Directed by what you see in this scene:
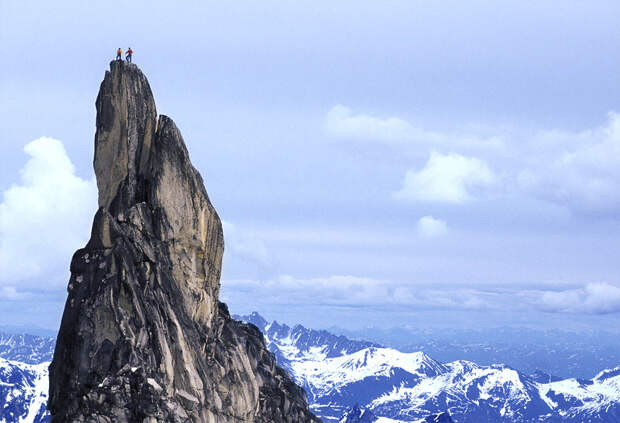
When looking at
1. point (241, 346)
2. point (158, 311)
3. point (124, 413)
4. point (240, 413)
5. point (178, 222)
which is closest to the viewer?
point (124, 413)

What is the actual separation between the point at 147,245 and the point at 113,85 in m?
16.7

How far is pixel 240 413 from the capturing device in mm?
97125

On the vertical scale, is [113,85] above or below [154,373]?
above

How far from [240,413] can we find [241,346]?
9628 mm

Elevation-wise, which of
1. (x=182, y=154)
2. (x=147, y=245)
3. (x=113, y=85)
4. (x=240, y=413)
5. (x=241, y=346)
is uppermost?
(x=113, y=85)

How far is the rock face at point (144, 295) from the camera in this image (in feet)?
255

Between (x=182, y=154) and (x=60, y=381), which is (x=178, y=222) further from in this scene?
(x=60, y=381)

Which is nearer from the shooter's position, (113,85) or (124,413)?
(124,413)

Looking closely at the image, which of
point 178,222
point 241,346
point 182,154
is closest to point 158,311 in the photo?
point 178,222

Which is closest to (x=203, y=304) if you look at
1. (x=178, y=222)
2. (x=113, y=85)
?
(x=178, y=222)

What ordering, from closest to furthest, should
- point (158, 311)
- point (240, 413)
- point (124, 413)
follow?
point (124, 413), point (158, 311), point (240, 413)

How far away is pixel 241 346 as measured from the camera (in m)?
105

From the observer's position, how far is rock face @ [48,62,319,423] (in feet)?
255

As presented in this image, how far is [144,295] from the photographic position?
82.2 meters
